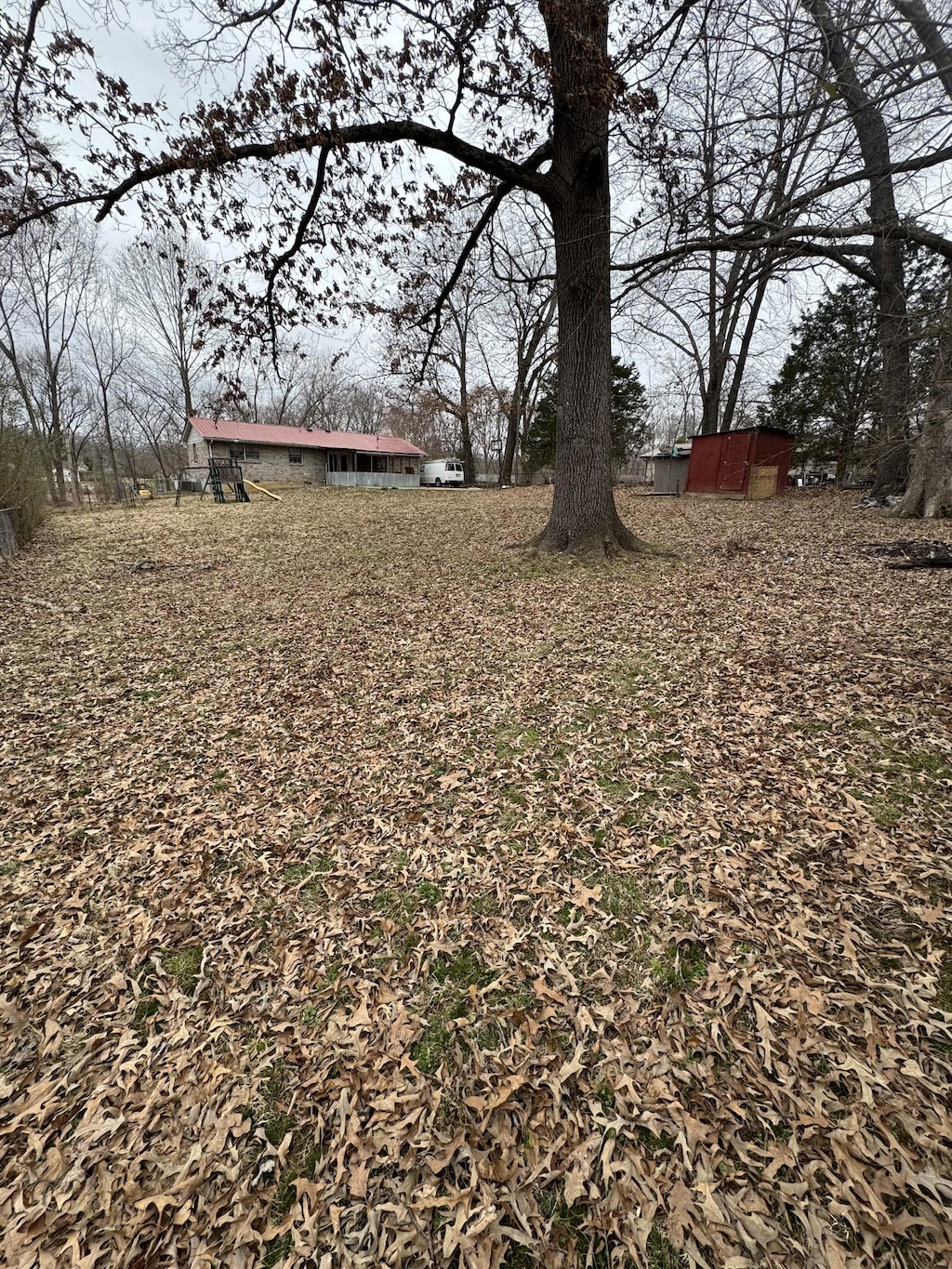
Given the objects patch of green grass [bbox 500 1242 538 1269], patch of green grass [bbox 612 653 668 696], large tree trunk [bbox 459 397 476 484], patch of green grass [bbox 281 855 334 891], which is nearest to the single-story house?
large tree trunk [bbox 459 397 476 484]

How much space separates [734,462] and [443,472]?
2189cm

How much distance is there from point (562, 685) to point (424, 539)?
7.24 m

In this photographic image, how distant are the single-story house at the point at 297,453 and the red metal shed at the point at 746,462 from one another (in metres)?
17.1

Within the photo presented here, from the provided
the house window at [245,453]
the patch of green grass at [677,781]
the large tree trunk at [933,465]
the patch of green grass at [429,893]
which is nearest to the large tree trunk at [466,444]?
the house window at [245,453]

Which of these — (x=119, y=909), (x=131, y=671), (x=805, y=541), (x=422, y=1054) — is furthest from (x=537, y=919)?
(x=805, y=541)

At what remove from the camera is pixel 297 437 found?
31375mm

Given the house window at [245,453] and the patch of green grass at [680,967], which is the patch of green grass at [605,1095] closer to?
the patch of green grass at [680,967]

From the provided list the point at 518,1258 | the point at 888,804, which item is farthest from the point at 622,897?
the point at 888,804

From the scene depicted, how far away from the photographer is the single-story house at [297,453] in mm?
29297

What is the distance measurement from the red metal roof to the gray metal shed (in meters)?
20.8

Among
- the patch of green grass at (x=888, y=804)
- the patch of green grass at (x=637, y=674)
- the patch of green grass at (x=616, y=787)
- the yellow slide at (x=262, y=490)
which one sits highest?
the yellow slide at (x=262, y=490)

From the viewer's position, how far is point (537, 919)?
2.48 meters

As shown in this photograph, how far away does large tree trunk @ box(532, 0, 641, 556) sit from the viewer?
5.54 meters

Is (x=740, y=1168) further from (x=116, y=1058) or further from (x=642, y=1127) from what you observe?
(x=116, y=1058)
